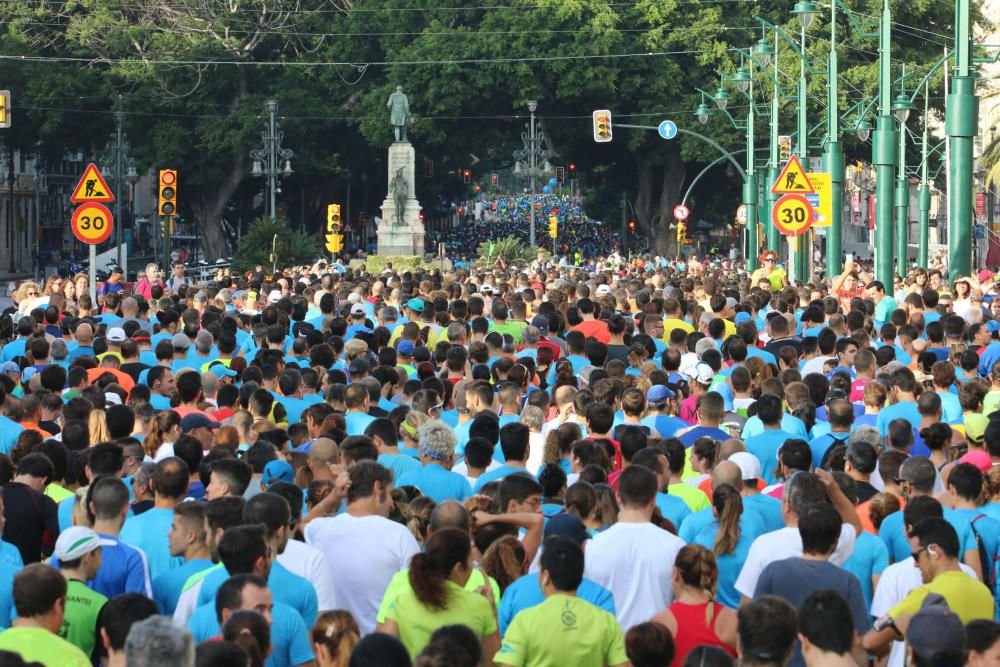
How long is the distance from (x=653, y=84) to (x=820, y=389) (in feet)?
172

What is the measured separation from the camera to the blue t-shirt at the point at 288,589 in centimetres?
690

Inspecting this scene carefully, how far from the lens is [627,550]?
741 centimetres

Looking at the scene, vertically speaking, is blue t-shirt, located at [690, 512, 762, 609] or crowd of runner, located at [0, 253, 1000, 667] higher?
crowd of runner, located at [0, 253, 1000, 667]

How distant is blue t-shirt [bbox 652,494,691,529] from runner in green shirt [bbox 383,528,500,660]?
1.89m

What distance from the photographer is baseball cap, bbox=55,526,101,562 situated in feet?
23.5

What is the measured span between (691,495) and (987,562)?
1521mm

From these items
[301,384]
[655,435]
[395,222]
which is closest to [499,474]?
[655,435]

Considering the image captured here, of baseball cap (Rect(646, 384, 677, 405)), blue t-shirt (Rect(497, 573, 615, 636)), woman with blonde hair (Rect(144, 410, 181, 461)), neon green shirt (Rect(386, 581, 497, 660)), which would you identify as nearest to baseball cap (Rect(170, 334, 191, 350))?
woman with blonde hair (Rect(144, 410, 181, 461))

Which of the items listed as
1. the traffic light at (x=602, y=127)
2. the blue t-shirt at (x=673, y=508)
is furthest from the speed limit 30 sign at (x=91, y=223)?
the traffic light at (x=602, y=127)

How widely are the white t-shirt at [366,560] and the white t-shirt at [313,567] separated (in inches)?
9.7

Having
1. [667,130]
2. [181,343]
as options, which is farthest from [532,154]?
[181,343]

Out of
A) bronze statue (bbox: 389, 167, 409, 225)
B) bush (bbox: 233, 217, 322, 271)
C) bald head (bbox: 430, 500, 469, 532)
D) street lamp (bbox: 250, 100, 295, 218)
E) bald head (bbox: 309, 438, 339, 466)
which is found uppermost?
street lamp (bbox: 250, 100, 295, 218)

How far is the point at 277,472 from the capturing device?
927 centimetres

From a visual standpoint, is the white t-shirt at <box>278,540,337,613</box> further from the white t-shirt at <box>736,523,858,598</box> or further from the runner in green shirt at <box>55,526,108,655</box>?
the white t-shirt at <box>736,523,858,598</box>
